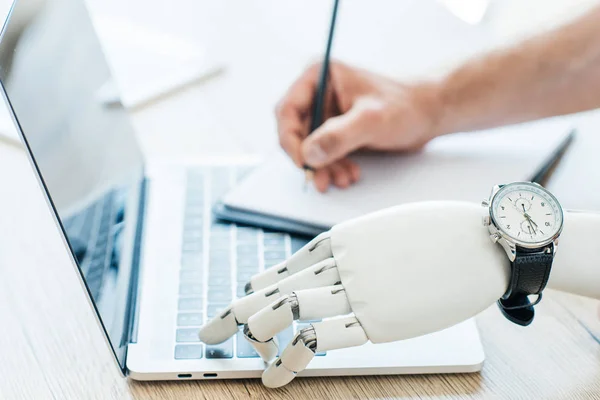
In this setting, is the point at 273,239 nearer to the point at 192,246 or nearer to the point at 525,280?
the point at 192,246

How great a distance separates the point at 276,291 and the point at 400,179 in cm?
26

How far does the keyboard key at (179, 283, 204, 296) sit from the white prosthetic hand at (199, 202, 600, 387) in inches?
4.0

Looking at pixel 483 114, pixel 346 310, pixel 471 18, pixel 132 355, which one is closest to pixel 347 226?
pixel 346 310

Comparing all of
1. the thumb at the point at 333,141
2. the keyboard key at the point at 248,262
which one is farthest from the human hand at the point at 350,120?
the keyboard key at the point at 248,262

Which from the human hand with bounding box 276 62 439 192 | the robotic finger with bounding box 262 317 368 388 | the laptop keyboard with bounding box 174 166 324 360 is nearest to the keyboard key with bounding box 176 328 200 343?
the laptop keyboard with bounding box 174 166 324 360

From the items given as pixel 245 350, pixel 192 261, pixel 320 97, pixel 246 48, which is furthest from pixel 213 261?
pixel 246 48

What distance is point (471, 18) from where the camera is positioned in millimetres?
1050

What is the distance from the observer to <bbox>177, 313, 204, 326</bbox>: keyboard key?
0.56 m

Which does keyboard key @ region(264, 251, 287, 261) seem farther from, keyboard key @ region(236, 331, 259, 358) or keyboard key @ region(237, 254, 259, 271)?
keyboard key @ region(236, 331, 259, 358)

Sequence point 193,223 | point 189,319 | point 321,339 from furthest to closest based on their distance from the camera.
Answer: point 193,223 < point 189,319 < point 321,339

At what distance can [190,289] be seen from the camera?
0.60 m

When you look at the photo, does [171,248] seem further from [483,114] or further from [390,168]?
[483,114]

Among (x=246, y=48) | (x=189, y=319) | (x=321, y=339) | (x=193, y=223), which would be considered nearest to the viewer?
(x=321, y=339)

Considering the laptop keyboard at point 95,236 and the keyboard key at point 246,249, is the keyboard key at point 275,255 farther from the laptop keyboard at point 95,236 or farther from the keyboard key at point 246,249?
the laptop keyboard at point 95,236
